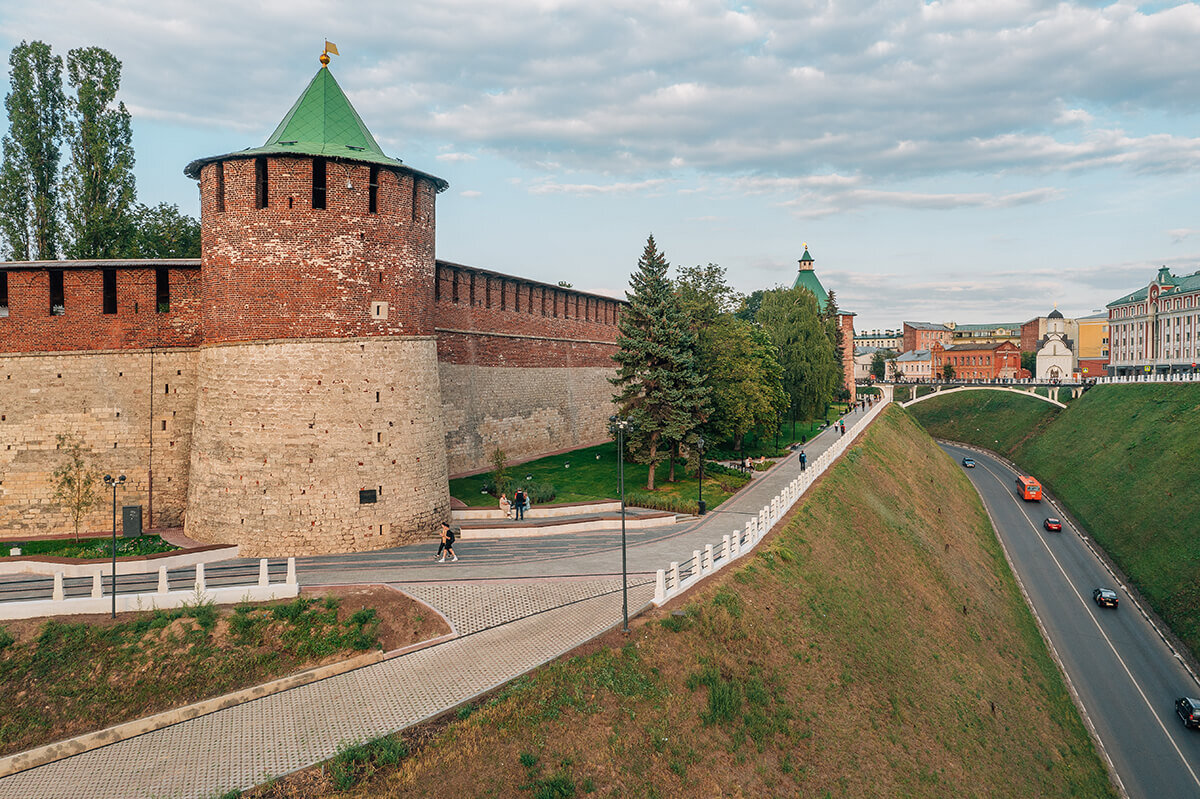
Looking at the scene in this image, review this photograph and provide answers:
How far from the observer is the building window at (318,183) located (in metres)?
22.0

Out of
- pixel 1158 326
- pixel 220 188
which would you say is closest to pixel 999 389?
pixel 1158 326

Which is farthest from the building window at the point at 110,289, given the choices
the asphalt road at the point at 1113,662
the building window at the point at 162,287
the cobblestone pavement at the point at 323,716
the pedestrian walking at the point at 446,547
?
the asphalt road at the point at 1113,662

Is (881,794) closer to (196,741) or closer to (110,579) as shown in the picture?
(196,741)

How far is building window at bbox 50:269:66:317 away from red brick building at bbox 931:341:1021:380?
12190 centimetres

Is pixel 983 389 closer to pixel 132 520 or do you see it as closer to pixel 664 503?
pixel 664 503

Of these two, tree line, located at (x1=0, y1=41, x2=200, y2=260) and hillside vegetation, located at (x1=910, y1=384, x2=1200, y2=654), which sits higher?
tree line, located at (x1=0, y1=41, x2=200, y2=260)

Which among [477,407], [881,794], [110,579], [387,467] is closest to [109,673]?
[110,579]

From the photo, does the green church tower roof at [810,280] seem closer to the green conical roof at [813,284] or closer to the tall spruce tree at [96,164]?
the green conical roof at [813,284]

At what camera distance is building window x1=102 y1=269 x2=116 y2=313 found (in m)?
24.1

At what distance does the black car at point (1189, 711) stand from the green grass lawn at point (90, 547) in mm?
33810

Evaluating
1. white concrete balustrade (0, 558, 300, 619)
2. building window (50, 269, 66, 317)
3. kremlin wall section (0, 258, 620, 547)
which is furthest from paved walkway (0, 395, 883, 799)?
building window (50, 269, 66, 317)

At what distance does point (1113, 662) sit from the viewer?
28656 millimetres

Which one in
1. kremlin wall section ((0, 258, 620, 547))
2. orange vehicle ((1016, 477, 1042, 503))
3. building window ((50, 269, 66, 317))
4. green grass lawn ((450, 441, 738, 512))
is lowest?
orange vehicle ((1016, 477, 1042, 503))

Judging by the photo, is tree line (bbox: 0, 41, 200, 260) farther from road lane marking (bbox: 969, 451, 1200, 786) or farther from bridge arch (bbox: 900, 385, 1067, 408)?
bridge arch (bbox: 900, 385, 1067, 408)
